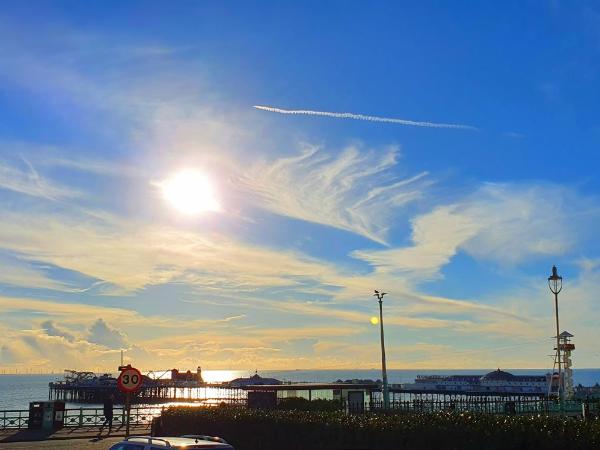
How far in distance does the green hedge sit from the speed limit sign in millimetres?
5023

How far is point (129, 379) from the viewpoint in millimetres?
18062

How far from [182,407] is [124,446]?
14846mm

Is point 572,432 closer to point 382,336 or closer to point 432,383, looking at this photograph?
point 382,336

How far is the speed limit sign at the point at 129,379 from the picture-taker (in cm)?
1789

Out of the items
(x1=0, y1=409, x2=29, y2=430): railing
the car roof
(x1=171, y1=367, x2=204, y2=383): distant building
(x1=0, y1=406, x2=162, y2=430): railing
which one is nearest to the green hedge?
the car roof

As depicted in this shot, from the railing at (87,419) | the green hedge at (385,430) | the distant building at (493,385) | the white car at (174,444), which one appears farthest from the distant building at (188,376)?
the white car at (174,444)

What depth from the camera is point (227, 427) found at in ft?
75.4

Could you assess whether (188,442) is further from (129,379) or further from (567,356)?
(567,356)

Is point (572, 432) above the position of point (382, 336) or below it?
below

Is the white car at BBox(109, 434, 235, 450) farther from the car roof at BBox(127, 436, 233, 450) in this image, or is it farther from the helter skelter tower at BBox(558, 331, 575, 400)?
the helter skelter tower at BBox(558, 331, 575, 400)

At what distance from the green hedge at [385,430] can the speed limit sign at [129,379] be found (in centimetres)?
502

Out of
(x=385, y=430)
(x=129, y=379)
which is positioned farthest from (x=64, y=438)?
(x=385, y=430)

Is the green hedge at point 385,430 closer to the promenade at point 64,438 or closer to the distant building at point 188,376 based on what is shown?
the promenade at point 64,438

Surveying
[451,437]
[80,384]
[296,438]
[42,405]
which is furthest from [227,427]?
[80,384]
